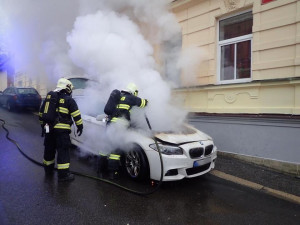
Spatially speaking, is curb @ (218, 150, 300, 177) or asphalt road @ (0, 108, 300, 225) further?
curb @ (218, 150, 300, 177)

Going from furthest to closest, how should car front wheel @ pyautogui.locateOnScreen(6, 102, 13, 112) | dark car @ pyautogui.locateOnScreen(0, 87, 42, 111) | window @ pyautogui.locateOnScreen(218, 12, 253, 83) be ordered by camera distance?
car front wheel @ pyautogui.locateOnScreen(6, 102, 13, 112)
dark car @ pyautogui.locateOnScreen(0, 87, 42, 111)
window @ pyautogui.locateOnScreen(218, 12, 253, 83)

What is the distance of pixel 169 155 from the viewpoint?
3.84 meters

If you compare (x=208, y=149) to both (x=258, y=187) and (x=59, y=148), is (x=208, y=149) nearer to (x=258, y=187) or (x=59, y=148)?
(x=258, y=187)

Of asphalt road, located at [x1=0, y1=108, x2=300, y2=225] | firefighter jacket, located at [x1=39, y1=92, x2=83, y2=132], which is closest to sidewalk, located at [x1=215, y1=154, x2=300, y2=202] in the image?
asphalt road, located at [x1=0, y1=108, x2=300, y2=225]

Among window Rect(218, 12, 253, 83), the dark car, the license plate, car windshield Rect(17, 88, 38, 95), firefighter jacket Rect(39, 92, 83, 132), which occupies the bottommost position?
the license plate

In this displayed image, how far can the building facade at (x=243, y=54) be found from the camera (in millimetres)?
5350

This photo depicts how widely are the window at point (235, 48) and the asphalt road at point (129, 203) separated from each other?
10.3 ft

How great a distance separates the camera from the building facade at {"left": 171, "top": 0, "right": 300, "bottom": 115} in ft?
17.6

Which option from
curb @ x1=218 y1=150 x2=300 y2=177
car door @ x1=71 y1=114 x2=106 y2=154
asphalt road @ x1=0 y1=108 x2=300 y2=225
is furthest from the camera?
curb @ x1=218 y1=150 x2=300 y2=177

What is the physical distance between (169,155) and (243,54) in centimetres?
404

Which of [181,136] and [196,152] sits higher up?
[181,136]

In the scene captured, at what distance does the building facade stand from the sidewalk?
1260 millimetres

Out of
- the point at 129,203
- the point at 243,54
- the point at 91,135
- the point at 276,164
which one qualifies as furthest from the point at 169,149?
the point at 243,54

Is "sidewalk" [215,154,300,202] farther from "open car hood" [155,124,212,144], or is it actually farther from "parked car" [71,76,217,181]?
"open car hood" [155,124,212,144]
